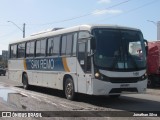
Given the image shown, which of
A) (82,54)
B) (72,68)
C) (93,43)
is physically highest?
(93,43)

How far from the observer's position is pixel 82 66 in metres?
15.2

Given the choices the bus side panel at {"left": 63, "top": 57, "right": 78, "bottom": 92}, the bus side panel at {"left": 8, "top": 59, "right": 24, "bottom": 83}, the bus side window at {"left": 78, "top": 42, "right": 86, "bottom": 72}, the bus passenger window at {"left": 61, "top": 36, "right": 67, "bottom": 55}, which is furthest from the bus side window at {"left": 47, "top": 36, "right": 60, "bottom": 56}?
the bus side panel at {"left": 8, "top": 59, "right": 24, "bottom": 83}

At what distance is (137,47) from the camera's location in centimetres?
1562

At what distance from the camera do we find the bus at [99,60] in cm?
1430

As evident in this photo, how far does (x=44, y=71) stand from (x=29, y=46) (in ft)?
10.1

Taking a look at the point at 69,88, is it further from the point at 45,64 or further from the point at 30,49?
the point at 30,49

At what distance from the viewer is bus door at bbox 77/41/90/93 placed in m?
14.9

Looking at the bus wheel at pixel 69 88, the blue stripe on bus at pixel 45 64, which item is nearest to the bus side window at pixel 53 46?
the blue stripe on bus at pixel 45 64

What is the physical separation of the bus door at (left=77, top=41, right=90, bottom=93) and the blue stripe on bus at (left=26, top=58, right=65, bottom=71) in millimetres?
1867

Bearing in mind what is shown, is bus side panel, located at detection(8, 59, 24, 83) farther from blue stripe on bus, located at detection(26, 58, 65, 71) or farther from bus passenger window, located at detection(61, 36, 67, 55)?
bus passenger window, located at detection(61, 36, 67, 55)

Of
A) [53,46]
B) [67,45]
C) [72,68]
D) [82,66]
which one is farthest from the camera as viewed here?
[53,46]

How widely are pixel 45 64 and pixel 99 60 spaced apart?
556 centimetres

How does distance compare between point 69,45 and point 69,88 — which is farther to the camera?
point 69,45

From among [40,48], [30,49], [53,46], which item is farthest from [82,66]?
[30,49]
